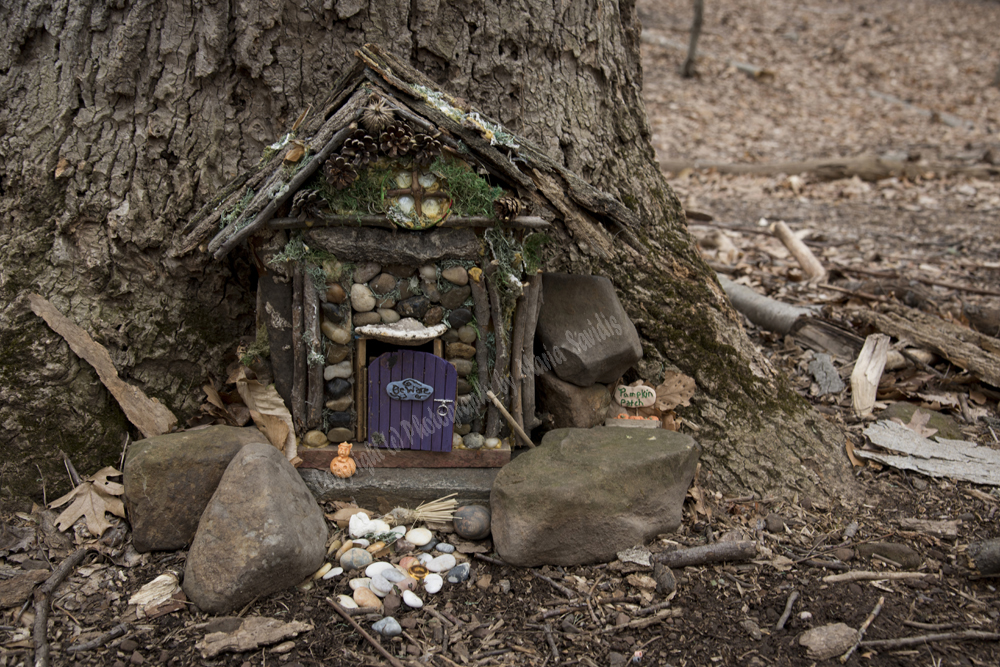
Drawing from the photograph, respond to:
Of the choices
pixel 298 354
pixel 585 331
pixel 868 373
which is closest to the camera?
pixel 298 354

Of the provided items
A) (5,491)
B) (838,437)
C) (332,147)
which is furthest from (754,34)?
(5,491)

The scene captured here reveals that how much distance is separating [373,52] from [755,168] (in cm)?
903

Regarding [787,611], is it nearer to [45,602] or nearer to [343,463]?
[343,463]

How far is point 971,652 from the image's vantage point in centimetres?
292

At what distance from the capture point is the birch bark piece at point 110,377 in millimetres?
3652

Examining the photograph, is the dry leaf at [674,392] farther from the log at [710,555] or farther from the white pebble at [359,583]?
the white pebble at [359,583]

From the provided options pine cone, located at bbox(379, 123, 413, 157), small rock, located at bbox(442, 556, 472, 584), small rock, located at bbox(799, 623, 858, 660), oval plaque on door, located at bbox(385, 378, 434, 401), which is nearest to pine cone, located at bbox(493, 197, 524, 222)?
pine cone, located at bbox(379, 123, 413, 157)

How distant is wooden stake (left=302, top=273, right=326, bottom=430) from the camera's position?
3510 millimetres

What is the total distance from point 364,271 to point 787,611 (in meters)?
2.55

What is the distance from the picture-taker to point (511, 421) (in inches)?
149

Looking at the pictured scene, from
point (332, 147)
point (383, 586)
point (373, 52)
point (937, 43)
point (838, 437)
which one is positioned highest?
point (937, 43)

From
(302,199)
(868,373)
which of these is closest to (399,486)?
(302,199)

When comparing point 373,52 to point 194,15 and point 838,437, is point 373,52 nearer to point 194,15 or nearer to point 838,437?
point 194,15

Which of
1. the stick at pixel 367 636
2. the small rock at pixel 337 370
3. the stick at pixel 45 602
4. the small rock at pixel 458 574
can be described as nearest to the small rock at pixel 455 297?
the small rock at pixel 337 370
